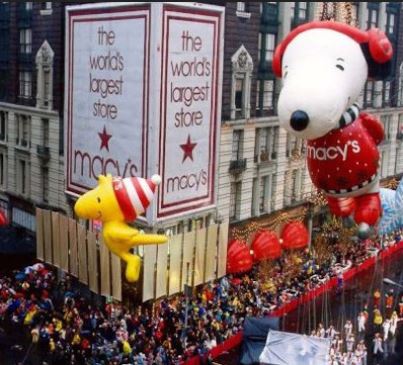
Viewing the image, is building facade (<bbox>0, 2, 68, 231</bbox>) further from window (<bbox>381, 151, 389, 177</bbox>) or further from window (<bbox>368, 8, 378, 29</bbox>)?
window (<bbox>381, 151, 389, 177</bbox>)

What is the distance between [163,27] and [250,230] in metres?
4.45

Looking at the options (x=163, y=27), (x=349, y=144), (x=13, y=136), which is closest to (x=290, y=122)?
(x=349, y=144)

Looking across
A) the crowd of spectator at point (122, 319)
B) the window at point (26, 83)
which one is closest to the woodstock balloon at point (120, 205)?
the crowd of spectator at point (122, 319)

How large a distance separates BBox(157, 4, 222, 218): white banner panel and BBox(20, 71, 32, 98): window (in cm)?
300

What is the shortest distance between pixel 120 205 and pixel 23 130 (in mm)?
5535

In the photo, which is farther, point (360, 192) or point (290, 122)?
point (360, 192)

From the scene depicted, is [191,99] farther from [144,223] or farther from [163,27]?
[144,223]

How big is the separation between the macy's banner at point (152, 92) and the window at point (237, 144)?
604mm

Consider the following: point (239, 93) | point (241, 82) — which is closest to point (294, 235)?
point (239, 93)

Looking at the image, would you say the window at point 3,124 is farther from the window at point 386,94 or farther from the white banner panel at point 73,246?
the window at point 386,94

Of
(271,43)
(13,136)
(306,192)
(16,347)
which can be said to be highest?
(271,43)

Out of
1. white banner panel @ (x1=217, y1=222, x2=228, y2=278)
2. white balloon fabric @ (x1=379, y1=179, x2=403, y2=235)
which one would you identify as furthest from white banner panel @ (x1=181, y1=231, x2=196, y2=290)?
white balloon fabric @ (x1=379, y1=179, x2=403, y2=235)

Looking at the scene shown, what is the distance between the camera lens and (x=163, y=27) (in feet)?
35.4

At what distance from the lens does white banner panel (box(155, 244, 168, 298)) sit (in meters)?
11.6
